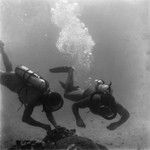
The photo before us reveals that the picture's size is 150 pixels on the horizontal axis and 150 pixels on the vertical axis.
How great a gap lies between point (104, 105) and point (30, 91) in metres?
1.94

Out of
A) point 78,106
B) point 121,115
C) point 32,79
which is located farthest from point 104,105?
point 32,79

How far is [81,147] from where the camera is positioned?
21.8 feet

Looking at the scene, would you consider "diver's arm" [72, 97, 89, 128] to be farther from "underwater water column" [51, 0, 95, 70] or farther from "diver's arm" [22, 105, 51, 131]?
"underwater water column" [51, 0, 95, 70]

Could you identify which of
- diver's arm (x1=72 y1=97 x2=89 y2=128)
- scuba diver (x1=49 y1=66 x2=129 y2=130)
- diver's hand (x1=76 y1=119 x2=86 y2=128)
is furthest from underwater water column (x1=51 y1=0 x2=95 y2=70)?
diver's arm (x1=72 y1=97 x2=89 y2=128)

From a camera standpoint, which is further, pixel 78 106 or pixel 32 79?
pixel 78 106

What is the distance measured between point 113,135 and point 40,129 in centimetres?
230

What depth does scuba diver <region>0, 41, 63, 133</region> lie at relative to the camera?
7512 millimetres

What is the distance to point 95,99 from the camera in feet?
24.9

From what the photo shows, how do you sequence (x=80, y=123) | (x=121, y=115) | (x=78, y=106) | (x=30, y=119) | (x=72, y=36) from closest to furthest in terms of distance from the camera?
1. (x=30, y=119)
2. (x=78, y=106)
3. (x=121, y=115)
4. (x=80, y=123)
5. (x=72, y=36)

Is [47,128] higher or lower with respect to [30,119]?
lower

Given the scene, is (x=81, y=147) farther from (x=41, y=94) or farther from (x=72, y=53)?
(x=72, y=53)

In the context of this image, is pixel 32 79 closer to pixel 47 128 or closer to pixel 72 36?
pixel 47 128

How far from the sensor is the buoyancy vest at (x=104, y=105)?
7418 mm

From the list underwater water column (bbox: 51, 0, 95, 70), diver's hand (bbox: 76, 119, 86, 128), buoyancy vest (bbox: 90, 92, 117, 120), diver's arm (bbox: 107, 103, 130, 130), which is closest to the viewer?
buoyancy vest (bbox: 90, 92, 117, 120)
